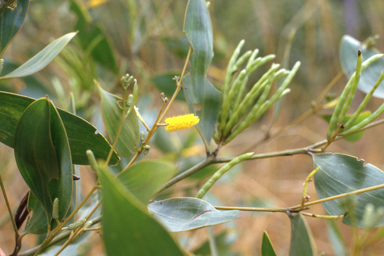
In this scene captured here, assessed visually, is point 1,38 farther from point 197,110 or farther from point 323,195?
point 323,195

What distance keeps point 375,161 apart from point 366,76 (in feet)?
3.73

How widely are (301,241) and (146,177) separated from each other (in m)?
0.14

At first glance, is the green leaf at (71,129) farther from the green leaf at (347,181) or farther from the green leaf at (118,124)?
the green leaf at (347,181)

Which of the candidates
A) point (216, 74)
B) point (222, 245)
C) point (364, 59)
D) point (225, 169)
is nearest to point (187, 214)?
point (225, 169)

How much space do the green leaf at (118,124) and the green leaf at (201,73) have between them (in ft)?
0.21

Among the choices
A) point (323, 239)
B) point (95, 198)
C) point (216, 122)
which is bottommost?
point (323, 239)

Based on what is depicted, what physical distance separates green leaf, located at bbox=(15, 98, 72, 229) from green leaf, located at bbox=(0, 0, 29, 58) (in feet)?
0.28

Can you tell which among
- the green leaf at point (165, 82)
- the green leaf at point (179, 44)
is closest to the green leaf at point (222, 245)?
the green leaf at point (165, 82)

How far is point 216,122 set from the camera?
0.30 m

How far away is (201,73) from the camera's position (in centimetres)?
28

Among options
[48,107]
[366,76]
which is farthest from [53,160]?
[366,76]

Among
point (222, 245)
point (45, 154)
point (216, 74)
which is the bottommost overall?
point (222, 245)

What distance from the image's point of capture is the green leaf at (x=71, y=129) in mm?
224

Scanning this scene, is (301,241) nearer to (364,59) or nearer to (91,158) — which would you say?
(91,158)
